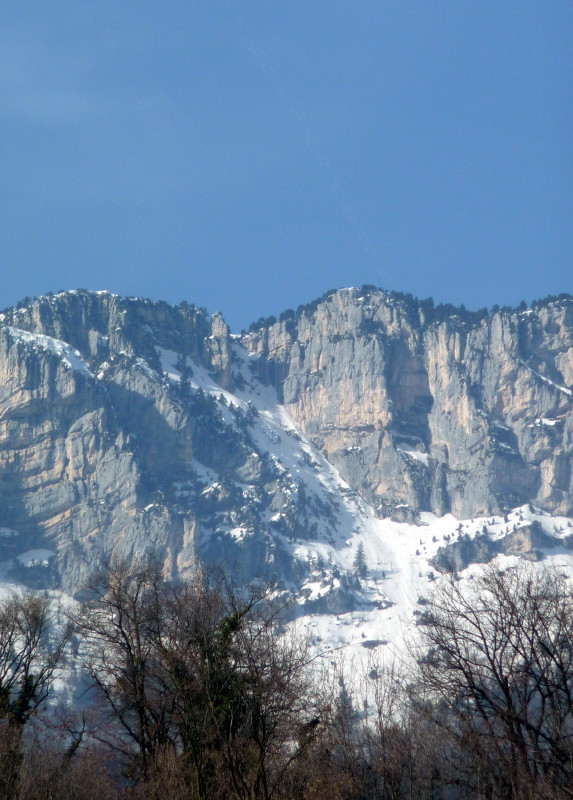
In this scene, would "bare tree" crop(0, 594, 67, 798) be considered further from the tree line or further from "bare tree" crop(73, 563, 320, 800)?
"bare tree" crop(73, 563, 320, 800)

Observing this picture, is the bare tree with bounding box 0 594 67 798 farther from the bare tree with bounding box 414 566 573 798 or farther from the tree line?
the bare tree with bounding box 414 566 573 798

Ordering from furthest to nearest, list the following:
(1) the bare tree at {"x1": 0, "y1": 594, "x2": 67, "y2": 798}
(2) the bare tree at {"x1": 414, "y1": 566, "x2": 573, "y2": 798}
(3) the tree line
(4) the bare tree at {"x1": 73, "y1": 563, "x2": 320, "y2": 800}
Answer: (1) the bare tree at {"x1": 0, "y1": 594, "x2": 67, "y2": 798}, (2) the bare tree at {"x1": 414, "y1": 566, "x2": 573, "y2": 798}, (3) the tree line, (4) the bare tree at {"x1": 73, "y1": 563, "x2": 320, "y2": 800}

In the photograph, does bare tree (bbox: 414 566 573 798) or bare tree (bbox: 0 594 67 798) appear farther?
bare tree (bbox: 0 594 67 798)

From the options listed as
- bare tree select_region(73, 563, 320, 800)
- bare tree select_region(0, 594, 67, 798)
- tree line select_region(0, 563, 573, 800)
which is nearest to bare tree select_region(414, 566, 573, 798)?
tree line select_region(0, 563, 573, 800)

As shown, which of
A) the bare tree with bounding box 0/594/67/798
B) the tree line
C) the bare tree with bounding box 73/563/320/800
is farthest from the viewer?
the bare tree with bounding box 0/594/67/798

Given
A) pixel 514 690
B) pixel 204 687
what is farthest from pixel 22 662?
pixel 514 690

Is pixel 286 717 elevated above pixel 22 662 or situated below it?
below

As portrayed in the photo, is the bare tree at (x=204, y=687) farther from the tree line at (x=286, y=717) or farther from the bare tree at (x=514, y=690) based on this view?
the bare tree at (x=514, y=690)

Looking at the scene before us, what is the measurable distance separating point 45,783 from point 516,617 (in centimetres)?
1388

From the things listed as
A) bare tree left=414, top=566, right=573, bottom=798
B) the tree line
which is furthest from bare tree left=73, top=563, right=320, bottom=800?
bare tree left=414, top=566, right=573, bottom=798

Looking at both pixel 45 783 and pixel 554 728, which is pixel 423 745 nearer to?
pixel 554 728

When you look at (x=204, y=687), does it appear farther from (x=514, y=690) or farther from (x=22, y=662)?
(x=22, y=662)

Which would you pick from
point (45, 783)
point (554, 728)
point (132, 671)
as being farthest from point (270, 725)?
point (132, 671)

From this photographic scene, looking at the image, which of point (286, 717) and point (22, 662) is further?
point (22, 662)
